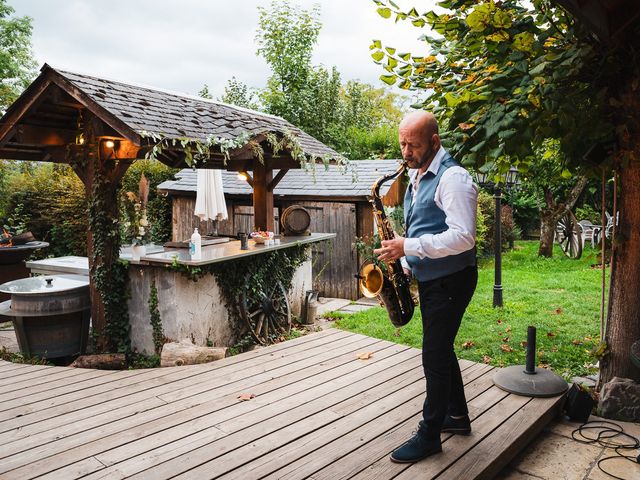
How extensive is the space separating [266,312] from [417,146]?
4.60 metres

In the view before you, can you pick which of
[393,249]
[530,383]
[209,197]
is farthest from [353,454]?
[209,197]

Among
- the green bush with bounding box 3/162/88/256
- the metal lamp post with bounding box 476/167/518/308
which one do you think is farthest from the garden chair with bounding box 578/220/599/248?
the green bush with bounding box 3/162/88/256

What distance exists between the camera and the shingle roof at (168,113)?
5445mm

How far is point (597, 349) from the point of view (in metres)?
3.86

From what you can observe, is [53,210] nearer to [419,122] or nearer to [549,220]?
[419,122]

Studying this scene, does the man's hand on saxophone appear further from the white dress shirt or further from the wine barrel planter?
the wine barrel planter

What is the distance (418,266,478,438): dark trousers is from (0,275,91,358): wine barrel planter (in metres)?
4.72

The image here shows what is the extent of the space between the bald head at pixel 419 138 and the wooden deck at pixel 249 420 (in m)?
1.61

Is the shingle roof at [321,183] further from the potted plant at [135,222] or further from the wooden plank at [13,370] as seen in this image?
the wooden plank at [13,370]

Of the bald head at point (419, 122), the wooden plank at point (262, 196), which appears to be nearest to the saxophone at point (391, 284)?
the bald head at point (419, 122)

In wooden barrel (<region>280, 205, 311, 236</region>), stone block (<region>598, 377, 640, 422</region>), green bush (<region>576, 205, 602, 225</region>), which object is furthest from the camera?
green bush (<region>576, 205, 602, 225</region>)

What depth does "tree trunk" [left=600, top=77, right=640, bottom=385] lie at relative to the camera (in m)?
3.64

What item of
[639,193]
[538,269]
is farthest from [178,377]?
[538,269]

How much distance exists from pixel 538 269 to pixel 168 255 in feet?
29.7
